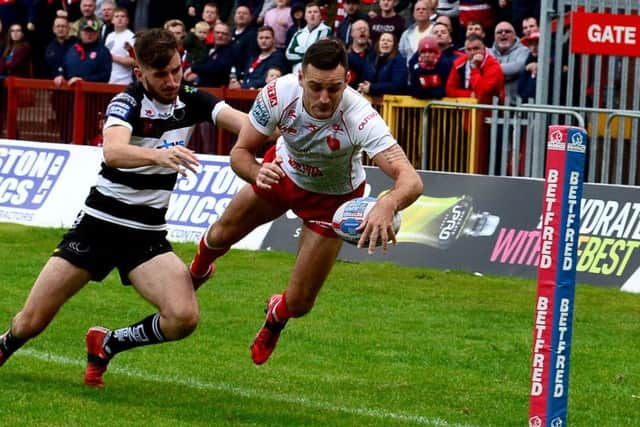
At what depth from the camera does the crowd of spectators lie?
16766 mm

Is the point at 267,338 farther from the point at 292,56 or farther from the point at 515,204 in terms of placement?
the point at 292,56

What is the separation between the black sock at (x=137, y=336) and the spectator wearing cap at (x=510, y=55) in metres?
8.70

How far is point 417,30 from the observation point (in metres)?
18.1

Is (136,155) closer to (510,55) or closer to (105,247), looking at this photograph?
(105,247)

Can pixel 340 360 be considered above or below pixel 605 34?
below

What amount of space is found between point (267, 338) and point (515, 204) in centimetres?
577

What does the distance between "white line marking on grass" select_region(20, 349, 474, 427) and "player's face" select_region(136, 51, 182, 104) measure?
77.3 inches

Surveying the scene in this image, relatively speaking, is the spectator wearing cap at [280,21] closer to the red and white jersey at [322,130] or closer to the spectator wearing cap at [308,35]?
the spectator wearing cap at [308,35]

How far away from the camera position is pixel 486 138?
15.8 metres

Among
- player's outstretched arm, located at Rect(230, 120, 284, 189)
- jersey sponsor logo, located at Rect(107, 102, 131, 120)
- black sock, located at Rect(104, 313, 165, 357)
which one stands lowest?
black sock, located at Rect(104, 313, 165, 357)

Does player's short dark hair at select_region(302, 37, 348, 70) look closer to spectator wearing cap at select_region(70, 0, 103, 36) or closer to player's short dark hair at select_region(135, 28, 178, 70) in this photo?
player's short dark hair at select_region(135, 28, 178, 70)

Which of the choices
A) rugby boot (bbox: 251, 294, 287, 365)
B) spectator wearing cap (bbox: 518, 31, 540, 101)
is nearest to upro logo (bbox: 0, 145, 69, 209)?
spectator wearing cap (bbox: 518, 31, 540, 101)

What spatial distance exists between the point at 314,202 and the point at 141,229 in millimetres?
1173

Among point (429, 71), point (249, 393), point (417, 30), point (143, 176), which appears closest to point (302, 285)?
point (249, 393)
